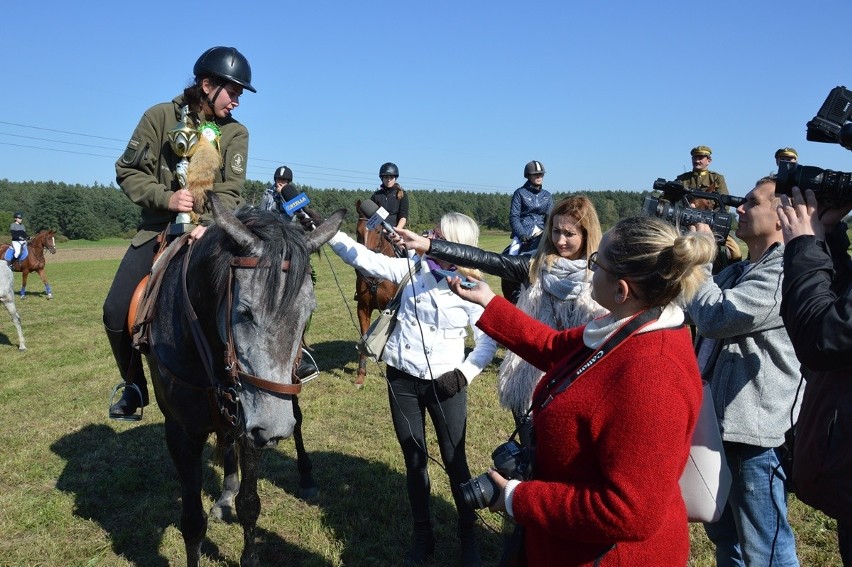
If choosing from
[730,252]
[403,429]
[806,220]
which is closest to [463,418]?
[403,429]

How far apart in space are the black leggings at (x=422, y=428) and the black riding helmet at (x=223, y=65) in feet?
7.57

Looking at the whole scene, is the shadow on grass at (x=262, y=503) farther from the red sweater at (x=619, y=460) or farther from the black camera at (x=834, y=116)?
the black camera at (x=834, y=116)

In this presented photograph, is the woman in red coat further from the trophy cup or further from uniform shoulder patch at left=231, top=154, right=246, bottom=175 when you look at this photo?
uniform shoulder patch at left=231, top=154, right=246, bottom=175

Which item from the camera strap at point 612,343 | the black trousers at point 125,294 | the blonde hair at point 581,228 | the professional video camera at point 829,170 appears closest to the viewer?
the camera strap at point 612,343

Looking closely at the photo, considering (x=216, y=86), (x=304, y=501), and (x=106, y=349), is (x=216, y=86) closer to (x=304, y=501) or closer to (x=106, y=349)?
(x=304, y=501)

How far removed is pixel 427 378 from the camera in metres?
3.98

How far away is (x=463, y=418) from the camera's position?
13.4 ft

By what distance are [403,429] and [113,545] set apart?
238 cm

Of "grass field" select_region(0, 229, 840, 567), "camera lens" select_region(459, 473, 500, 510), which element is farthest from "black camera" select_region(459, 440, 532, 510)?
"grass field" select_region(0, 229, 840, 567)

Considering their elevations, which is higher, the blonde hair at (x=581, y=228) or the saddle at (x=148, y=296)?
the blonde hair at (x=581, y=228)

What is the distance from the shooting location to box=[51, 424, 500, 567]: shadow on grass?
4.34 m

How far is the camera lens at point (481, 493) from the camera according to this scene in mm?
1976

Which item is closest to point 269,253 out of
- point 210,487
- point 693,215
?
point 693,215

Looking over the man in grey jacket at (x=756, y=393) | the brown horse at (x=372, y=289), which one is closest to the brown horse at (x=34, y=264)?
the brown horse at (x=372, y=289)
